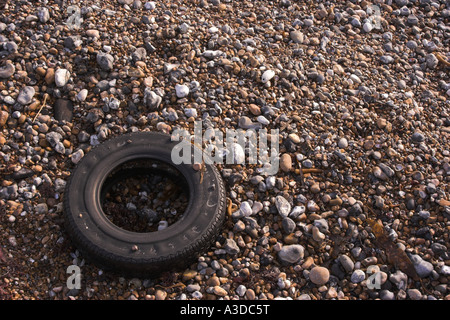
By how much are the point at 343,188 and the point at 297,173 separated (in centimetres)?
50

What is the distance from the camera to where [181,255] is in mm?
3939

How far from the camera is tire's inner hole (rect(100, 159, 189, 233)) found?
4.45 meters

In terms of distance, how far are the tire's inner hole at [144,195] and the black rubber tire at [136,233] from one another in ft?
0.44

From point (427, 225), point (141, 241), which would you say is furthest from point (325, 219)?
point (141, 241)

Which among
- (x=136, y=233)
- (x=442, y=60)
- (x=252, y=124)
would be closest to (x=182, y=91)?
(x=252, y=124)

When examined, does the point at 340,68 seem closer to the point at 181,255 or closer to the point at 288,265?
the point at 288,265

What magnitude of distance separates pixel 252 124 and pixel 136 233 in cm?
184

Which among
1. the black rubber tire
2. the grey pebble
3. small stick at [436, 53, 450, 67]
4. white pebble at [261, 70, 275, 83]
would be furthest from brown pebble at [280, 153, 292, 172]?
small stick at [436, 53, 450, 67]

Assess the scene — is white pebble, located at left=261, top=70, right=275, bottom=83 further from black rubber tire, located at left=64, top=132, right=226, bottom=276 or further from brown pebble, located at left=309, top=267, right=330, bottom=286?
brown pebble, located at left=309, top=267, right=330, bottom=286

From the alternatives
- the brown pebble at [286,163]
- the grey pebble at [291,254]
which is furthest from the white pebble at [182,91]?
the grey pebble at [291,254]

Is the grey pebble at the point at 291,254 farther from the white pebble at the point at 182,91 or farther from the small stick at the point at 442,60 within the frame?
the small stick at the point at 442,60

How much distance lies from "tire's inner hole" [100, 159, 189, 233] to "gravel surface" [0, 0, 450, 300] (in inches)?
19.3

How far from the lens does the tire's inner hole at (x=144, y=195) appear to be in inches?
175

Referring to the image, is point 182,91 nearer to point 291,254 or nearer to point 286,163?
point 286,163
